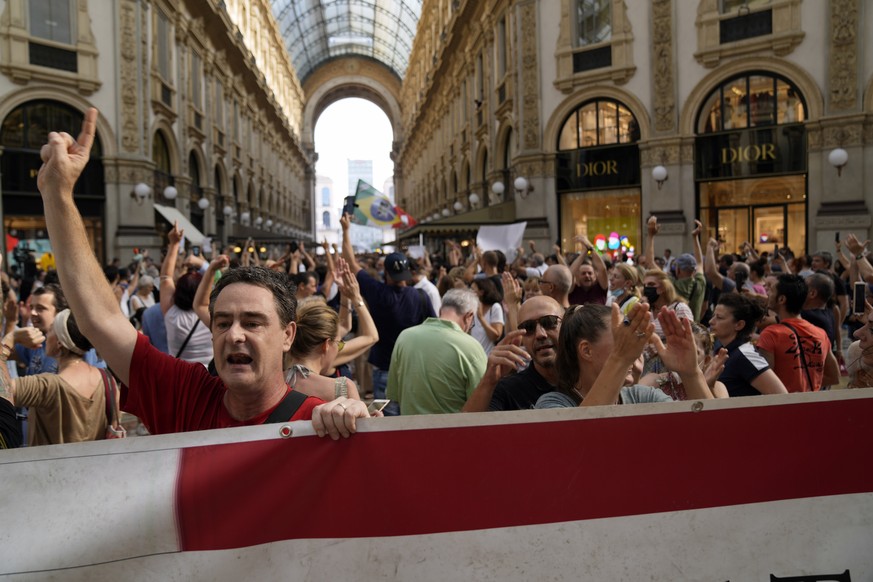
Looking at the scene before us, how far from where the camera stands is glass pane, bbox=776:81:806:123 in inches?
807

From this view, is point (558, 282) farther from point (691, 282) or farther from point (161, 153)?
point (161, 153)

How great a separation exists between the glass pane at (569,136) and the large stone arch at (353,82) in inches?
2487

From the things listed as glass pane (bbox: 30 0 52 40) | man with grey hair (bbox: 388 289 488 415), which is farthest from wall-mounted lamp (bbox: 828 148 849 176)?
glass pane (bbox: 30 0 52 40)

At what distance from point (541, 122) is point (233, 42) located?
20630 mm

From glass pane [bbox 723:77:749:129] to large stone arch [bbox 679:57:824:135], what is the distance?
359 millimetres

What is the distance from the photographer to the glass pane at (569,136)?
2402 centimetres

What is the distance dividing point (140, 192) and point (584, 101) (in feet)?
50.4

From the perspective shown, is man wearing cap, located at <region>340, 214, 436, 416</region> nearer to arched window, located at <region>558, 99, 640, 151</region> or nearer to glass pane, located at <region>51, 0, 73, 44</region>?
arched window, located at <region>558, 99, 640, 151</region>

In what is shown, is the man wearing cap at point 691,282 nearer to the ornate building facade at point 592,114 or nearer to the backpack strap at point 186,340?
the backpack strap at point 186,340

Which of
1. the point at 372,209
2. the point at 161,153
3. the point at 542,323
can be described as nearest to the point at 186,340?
the point at 542,323

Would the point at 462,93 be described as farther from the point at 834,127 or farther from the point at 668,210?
the point at 834,127

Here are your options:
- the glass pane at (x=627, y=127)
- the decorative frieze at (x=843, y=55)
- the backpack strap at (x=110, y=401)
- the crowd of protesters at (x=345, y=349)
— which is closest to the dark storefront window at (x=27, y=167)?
the glass pane at (x=627, y=127)

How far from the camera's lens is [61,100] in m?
21.7

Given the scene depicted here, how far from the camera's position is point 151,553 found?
2047 millimetres
